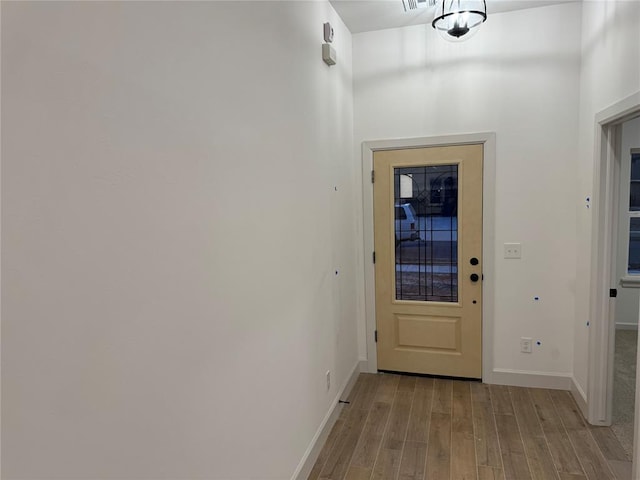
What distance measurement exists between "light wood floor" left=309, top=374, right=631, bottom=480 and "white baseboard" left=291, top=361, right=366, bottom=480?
0.04 metres

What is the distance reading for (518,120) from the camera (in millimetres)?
3289

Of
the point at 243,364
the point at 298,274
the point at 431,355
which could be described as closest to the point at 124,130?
the point at 243,364

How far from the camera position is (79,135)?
91 cm

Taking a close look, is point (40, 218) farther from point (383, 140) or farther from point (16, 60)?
point (383, 140)

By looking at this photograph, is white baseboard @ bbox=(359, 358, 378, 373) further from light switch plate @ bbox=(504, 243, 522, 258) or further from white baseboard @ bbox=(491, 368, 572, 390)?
light switch plate @ bbox=(504, 243, 522, 258)

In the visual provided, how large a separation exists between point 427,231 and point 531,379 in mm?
1534

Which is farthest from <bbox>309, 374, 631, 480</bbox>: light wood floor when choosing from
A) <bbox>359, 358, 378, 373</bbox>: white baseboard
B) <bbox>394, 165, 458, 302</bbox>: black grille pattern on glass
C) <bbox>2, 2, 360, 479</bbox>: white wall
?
<bbox>394, 165, 458, 302</bbox>: black grille pattern on glass

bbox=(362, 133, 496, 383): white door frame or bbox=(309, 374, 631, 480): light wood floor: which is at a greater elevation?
bbox=(362, 133, 496, 383): white door frame

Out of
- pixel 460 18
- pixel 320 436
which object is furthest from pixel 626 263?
pixel 320 436

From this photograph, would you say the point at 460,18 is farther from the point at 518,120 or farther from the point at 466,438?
the point at 466,438

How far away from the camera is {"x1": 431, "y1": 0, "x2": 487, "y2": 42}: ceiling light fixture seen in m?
2.61

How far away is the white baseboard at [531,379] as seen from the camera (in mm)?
3363

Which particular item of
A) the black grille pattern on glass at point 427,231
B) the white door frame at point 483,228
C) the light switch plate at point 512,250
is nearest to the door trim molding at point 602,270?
the light switch plate at point 512,250

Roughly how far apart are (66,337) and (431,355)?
332cm
